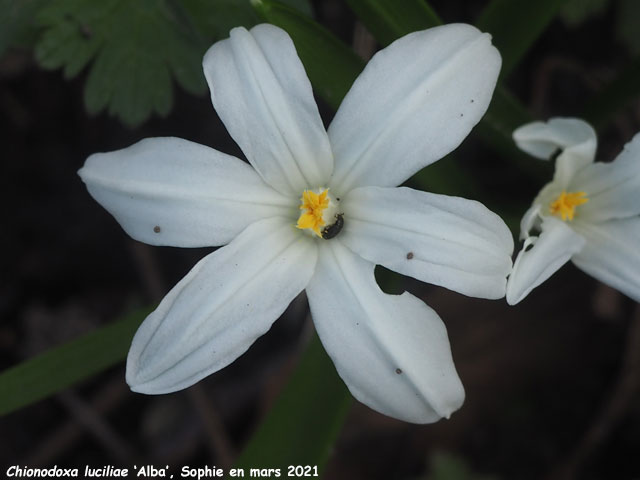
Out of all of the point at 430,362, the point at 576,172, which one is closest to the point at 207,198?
the point at 430,362

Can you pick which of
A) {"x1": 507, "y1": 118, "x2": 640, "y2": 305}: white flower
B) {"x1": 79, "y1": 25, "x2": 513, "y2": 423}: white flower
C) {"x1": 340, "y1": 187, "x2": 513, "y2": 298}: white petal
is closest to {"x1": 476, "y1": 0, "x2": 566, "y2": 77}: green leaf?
{"x1": 507, "y1": 118, "x2": 640, "y2": 305}: white flower

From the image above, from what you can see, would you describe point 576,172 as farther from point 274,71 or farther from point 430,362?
point 274,71

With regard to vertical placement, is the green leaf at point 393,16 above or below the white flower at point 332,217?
above

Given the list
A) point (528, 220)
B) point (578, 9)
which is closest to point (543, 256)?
point (528, 220)

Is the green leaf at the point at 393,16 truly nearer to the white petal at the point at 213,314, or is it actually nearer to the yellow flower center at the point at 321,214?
the yellow flower center at the point at 321,214

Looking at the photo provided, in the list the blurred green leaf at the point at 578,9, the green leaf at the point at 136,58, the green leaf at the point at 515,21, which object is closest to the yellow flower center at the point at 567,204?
the green leaf at the point at 515,21

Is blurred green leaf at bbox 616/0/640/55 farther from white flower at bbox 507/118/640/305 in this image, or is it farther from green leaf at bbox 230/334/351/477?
green leaf at bbox 230/334/351/477
